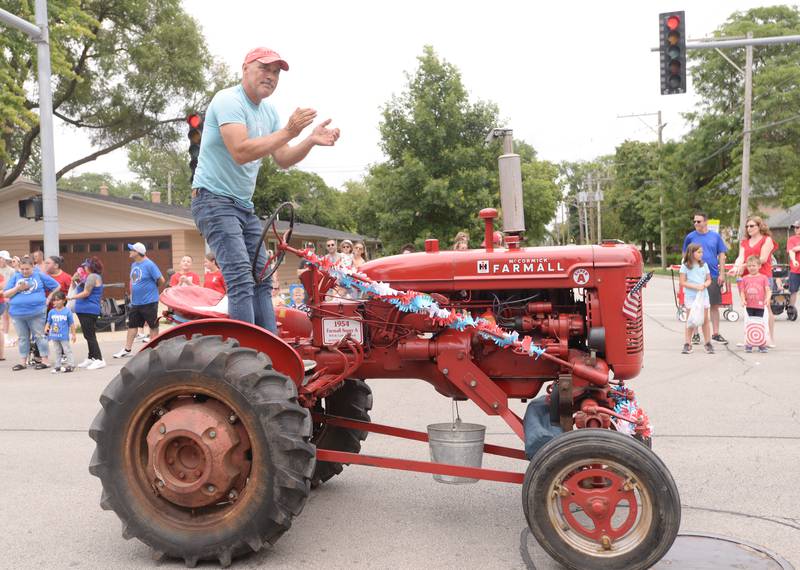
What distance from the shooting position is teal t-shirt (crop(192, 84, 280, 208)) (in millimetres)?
4133

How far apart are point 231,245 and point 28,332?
29.5 feet

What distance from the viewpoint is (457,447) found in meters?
4.18

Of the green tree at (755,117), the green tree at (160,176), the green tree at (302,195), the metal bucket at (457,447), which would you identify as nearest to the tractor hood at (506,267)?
the metal bucket at (457,447)

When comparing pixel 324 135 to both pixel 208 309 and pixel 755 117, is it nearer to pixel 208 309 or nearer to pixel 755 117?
pixel 208 309

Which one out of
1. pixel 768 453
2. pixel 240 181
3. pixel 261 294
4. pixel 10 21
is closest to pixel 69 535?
pixel 261 294

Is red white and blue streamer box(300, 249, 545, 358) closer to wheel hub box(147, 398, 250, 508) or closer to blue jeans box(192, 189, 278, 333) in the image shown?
blue jeans box(192, 189, 278, 333)

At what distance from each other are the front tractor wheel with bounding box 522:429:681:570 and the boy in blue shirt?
9.20m

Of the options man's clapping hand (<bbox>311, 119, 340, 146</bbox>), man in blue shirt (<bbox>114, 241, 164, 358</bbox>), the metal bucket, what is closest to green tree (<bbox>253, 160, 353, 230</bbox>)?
man in blue shirt (<bbox>114, 241, 164, 358</bbox>)

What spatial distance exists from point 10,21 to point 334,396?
10928mm

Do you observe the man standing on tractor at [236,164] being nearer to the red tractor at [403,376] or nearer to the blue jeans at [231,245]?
the blue jeans at [231,245]

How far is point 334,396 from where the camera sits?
5.05 metres

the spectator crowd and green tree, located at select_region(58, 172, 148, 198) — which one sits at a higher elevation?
green tree, located at select_region(58, 172, 148, 198)

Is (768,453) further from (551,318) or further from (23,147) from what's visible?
(23,147)

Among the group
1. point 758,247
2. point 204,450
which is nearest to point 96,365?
point 204,450
